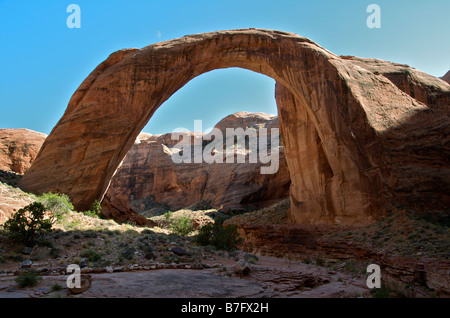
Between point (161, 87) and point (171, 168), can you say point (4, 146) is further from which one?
point (171, 168)

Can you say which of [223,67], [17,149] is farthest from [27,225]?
[17,149]

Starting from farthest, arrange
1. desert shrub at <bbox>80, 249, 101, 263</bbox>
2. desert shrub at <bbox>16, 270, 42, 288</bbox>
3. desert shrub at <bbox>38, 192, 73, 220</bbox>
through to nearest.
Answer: desert shrub at <bbox>38, 192, 73, 220</bbox> → desert shrub at <bbox>80, 249, 101, 263</bbox> → desert shrub at <bbox>16, 270, 42, 288</bbox>

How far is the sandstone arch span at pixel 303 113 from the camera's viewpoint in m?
16.4

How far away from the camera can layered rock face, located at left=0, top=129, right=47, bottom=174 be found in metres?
23.2

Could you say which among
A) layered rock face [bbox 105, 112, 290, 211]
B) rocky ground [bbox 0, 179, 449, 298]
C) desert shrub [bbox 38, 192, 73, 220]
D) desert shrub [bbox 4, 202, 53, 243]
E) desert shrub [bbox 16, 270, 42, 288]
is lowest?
rocky ground [bbox 0, 179, 449, 298]

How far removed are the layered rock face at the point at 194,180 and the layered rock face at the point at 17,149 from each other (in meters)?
15.2

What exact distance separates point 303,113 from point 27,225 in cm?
1811

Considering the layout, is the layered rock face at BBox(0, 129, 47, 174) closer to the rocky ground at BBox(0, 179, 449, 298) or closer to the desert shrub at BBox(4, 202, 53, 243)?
the rocky ground at BBox(0, 179, 449, 298)

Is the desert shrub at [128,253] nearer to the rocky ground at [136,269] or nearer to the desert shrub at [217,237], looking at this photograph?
the rocky ground at [136,269]

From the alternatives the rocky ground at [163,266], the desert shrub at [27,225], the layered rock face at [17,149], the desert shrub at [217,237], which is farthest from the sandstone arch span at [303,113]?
the layered rock face at [17,149]

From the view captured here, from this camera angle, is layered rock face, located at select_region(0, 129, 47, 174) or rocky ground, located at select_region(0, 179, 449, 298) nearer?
rocky ground, located at select_region(0, 179, 449, 298)

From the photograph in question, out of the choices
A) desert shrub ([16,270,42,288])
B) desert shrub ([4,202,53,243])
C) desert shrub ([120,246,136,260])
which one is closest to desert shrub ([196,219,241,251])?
desert shrub ([120,246,136,260])

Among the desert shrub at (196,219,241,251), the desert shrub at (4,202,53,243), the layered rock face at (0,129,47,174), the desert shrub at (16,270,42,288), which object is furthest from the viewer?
the layered rock face at (0,129,47,174)

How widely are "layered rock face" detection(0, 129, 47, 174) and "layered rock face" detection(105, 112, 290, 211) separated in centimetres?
1524
